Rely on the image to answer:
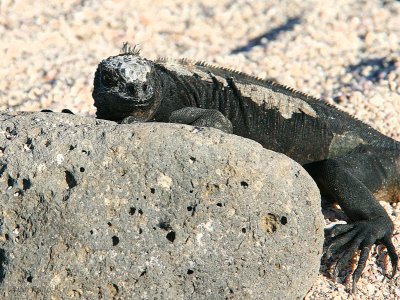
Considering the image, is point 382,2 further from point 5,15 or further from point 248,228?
point 248,228

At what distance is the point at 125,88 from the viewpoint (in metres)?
3.97

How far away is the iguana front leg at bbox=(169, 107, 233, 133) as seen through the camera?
12.9 feet

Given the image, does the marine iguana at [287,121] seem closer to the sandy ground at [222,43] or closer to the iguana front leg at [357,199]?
the iguana front leg at [357,199]

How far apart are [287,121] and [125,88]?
3.61 feet

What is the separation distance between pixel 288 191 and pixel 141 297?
828mm

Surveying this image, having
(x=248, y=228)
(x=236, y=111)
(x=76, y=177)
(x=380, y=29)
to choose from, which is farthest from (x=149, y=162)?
(x=380, y=29)

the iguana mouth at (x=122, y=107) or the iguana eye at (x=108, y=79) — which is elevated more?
the iguana eye at (x=108, y=79)

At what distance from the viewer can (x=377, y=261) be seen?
4125 millimetres

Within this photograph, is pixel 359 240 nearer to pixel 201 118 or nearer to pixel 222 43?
pixel 201 118

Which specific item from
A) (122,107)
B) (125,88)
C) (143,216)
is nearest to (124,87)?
(125,88)

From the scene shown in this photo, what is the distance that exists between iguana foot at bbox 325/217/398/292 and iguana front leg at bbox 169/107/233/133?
853 mm

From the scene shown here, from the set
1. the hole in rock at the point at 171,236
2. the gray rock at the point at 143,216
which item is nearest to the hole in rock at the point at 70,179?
the gray rock at the point at 143,216

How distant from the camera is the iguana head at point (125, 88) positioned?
3955 mm

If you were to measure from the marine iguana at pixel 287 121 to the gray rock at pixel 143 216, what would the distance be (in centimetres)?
69
